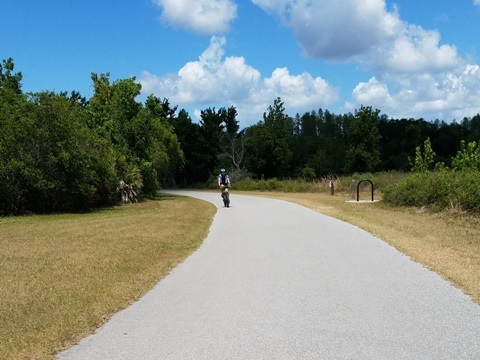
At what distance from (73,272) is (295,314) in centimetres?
485

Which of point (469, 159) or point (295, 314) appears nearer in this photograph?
point (295, 314)

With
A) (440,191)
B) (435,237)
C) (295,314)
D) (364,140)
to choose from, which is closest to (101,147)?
(440,191)

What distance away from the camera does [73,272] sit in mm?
9906


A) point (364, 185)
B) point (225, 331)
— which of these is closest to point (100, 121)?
point (364, 185)

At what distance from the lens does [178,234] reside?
15703 mm

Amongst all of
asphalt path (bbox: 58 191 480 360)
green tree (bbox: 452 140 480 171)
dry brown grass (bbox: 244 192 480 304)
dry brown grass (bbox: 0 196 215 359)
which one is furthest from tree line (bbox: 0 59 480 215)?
asphalt path (bbox: 58 191 480 360)

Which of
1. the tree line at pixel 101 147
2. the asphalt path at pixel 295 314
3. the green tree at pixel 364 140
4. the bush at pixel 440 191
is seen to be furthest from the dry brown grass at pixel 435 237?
the green tree at pixel 364 140

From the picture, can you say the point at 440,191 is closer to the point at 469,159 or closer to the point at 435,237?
the point at 469,159

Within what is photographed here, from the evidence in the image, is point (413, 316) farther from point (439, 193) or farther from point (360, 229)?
point (439, 193)

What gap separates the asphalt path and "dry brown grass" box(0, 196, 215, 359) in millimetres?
372

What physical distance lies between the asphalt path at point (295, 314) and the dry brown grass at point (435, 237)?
1.19ft

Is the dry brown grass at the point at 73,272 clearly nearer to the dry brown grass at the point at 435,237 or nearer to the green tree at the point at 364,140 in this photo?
the dry brown grass at the point at 435,237

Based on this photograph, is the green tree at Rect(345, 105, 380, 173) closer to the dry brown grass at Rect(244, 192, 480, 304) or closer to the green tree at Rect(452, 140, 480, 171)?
the green tree at Rect(452, 140, 480, 171)

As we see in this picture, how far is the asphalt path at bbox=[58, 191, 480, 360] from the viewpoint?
547 cm
